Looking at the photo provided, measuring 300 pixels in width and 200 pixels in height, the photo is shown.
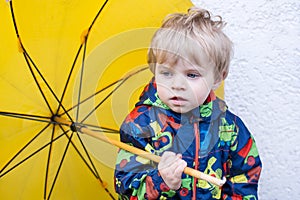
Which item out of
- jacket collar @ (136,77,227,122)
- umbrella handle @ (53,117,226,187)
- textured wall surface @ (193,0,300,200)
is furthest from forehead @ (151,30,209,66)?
textured wall surface @ (193,0,300,200)

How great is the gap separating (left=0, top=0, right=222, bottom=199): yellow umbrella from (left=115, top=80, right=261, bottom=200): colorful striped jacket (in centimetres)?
24

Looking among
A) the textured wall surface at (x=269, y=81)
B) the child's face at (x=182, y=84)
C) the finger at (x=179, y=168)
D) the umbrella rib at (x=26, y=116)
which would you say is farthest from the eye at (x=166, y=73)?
the textured wall surface at (x=269, y=81)

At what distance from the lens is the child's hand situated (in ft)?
5.58

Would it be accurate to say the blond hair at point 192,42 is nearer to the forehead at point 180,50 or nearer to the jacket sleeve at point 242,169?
the forehead at point 180,50

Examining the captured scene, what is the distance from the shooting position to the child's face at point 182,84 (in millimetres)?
1753

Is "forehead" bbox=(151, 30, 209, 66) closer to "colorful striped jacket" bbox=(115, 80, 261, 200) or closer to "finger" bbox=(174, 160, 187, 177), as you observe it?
"colorful striped jacket" bbox=(115, 80, 261, 200)

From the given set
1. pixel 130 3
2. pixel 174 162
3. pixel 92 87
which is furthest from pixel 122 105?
pixel 174 162

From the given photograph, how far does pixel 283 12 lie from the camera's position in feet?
7.97

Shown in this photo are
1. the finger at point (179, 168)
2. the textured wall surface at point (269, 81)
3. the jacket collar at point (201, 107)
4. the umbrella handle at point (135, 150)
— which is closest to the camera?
the umbrella handle at point (135, 150)

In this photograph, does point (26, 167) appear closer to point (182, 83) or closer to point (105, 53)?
point (105, 53)

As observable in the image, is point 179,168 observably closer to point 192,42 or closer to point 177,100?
point 177,100

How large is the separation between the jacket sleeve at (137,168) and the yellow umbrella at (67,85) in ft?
0.74

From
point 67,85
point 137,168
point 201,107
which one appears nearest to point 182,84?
point 201,107

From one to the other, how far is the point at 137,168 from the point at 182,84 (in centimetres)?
26
